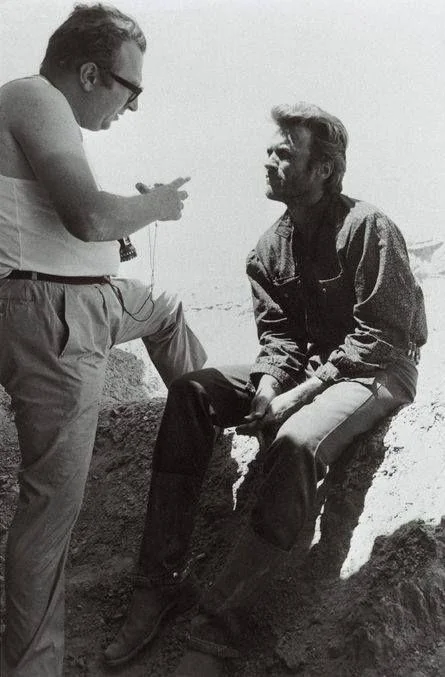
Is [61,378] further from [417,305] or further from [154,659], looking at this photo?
[417,305]

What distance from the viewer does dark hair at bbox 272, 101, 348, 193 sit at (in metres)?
2.76

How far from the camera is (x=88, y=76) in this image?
2404 millimetres

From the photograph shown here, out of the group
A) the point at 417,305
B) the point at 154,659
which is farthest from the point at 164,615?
the point at 417,305

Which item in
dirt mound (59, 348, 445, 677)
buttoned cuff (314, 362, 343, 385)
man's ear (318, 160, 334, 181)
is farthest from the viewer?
man's ear (318, 160, 334, 181)

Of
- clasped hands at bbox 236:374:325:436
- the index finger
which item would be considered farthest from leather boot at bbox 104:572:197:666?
the index finger

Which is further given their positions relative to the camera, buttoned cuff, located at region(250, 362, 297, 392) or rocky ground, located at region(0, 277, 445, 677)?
buttoned cuff, located at region(250, 362, 297, 392)

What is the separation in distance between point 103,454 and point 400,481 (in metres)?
1.72

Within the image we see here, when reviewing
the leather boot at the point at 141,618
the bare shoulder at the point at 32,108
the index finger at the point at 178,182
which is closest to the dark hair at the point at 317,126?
the index finger at the point at 178,182

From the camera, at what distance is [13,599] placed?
2.24m

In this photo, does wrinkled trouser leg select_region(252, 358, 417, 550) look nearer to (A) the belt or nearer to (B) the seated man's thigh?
(B) the seated man's thigh

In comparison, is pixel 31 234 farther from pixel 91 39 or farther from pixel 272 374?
pixel 272 374

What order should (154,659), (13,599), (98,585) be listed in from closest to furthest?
1. (13,599)
2. (154,659)
3. (98,585)

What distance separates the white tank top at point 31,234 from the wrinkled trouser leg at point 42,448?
0.07 meters

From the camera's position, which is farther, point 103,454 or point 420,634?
point 103,454
